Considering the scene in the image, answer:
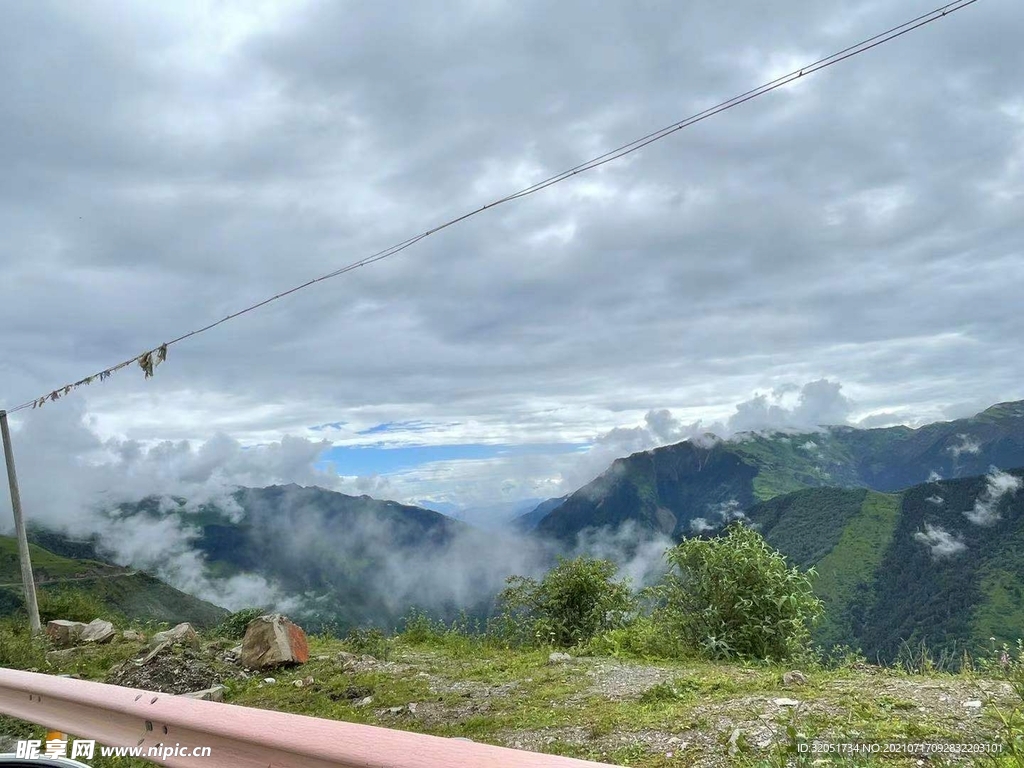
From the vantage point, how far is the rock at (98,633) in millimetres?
14555

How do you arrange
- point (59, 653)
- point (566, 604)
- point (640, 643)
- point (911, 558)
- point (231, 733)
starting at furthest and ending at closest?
point (911, 558), point (566, 604), point (59, 653), point (640, 643), point (231, 733)

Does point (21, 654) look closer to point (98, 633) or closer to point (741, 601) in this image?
point (98, 633)

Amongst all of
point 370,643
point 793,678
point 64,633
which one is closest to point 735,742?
point 793,678

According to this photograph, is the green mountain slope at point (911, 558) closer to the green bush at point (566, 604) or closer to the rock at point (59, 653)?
the green bush at point (566, 604)

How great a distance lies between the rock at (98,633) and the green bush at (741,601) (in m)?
11.7

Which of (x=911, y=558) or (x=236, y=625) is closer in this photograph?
(x=236, y=625)

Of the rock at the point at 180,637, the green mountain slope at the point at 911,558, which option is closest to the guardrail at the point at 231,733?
the rock at the point at 180,637

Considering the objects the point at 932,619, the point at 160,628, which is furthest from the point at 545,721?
the point at 932,619

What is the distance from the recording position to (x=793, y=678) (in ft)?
24.1

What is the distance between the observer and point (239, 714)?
10.4ft

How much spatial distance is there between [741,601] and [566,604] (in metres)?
5.23

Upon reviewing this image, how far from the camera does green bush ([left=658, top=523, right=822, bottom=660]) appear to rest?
1029 cm

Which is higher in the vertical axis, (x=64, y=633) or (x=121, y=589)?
(x=64, y=633)

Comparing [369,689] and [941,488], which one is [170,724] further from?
[941,488]
